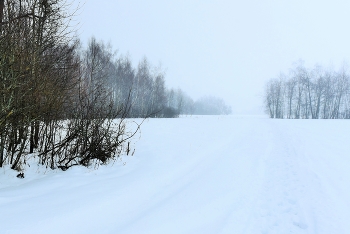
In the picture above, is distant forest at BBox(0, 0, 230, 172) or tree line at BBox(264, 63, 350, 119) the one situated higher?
tree line at BBox(264, 63, 350, 119)

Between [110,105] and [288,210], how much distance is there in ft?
13.9

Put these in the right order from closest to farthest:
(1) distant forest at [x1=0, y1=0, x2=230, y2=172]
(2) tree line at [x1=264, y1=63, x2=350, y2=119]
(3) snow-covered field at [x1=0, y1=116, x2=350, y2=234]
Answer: (3) snow-covered field at [x1=0, y1=116, x2=350, y2=234] → (1) distant forest at [x1=0, y1=0, x2=230, y2=172] → (2) tree line at [x1=264, y1=63, x2=350, y2=119]

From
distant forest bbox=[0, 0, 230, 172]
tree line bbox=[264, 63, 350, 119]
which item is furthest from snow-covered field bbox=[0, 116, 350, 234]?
tree line bbox=[264, 63, 350, 119]

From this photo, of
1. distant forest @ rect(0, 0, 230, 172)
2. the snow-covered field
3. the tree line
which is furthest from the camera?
the tree line

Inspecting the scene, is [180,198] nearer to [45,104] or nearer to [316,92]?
[45,104]

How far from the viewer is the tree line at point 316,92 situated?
4072 cm

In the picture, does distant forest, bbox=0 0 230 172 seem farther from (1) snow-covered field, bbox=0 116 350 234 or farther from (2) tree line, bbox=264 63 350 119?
(2) tree line, bbox=264 63 350 119

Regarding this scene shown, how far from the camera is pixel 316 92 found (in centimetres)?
4144

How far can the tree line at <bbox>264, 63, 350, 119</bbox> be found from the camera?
40.7 m

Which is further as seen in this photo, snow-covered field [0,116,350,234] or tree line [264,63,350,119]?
tree line [264,63,350,119]

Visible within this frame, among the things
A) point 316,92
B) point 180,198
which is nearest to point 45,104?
point 180,198

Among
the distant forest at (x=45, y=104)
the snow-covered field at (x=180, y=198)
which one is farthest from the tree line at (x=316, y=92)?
the distant forest at (x=45, y=104)

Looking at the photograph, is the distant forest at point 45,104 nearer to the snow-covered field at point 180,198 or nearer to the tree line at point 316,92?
the snow-covered field at point 180,198

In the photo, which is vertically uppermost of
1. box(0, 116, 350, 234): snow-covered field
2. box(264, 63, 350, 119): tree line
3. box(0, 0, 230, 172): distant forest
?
box(264, 63, 350, 119): tree line
